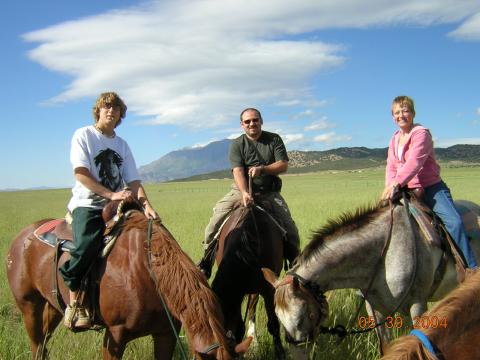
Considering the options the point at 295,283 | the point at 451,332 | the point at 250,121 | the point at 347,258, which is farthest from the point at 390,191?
the point at 451,332

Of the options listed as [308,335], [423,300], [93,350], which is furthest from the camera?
[93,350]

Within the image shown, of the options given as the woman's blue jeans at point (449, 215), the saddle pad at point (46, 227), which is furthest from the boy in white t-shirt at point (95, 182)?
the woman's blue jeans at point (449, 215)

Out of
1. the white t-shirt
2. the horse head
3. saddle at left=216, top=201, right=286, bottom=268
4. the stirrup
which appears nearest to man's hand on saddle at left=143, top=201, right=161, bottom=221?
the white t-shirt

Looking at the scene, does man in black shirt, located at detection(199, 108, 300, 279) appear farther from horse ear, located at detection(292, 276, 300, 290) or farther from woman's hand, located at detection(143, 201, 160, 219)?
horse ear, located at detection(292, 276, 300, 290)

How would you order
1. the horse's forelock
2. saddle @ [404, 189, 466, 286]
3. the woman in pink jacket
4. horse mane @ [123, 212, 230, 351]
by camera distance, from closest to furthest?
1. the horse's forelock
2. horse mane @ [123, 212, 230, 351]
3. saddle @ [404, 189, 466, 286]
4. the woman in pink jacket

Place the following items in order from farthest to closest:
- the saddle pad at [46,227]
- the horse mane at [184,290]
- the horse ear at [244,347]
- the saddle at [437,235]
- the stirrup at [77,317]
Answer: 1. the saddle pad at [46,227]
2. the saddle at [437,235]
3. the stirrup at [77,317]
4. the horse mane at [184,290]
5. the horse ear at [244,347]

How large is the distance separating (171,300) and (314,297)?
4.38ft

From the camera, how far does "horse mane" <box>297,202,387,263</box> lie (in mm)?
4301

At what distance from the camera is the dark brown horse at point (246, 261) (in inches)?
182

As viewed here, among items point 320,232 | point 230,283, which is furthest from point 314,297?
point 230,283

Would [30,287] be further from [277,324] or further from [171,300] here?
[277,324]

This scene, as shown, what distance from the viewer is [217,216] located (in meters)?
6.12

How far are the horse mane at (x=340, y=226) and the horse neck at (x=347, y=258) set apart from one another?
0.02 m

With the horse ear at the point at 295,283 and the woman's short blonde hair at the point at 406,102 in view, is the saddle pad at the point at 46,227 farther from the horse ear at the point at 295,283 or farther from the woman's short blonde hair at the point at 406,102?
the woman's short blonde hair at the point at 406,102
